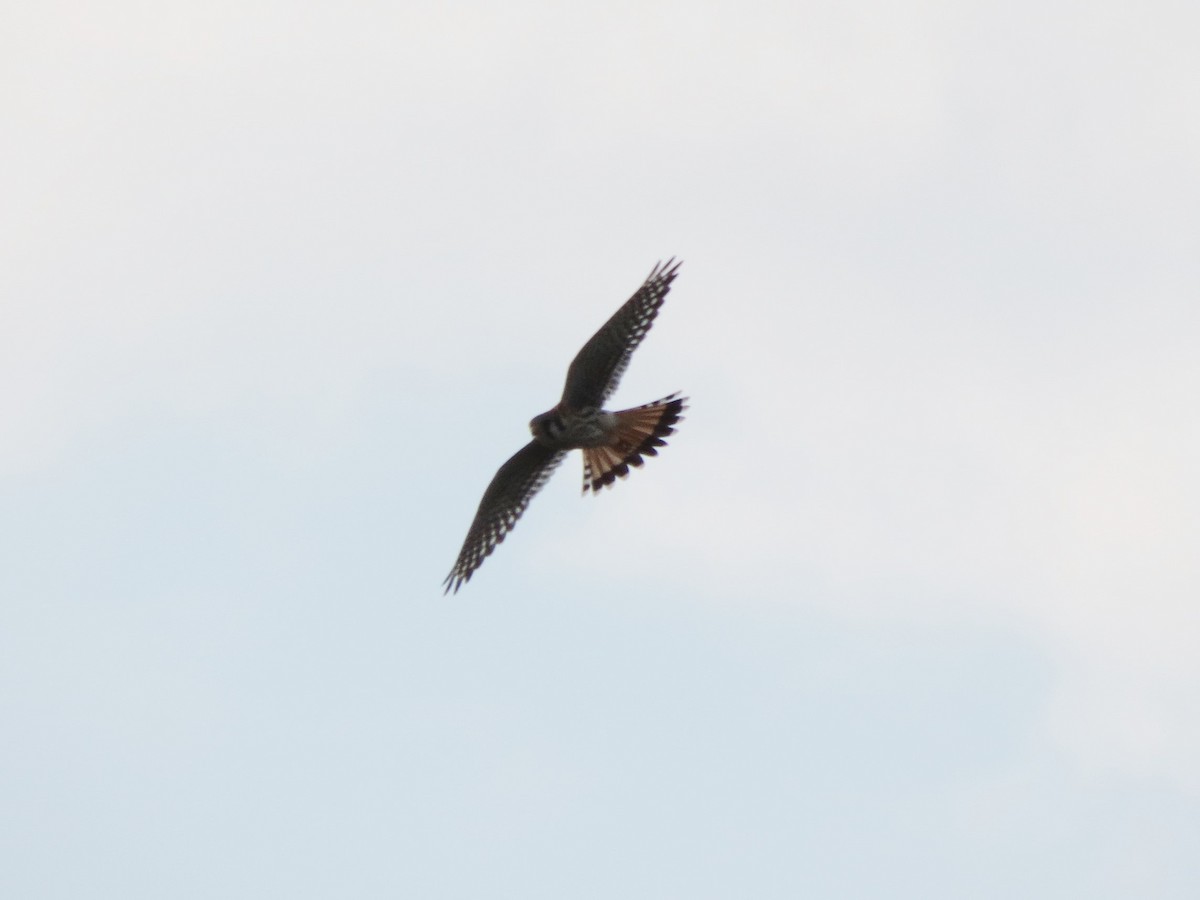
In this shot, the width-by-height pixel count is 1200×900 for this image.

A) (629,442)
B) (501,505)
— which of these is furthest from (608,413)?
(501,505)

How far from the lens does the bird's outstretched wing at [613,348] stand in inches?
647

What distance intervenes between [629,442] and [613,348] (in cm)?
97

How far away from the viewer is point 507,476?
18.1m

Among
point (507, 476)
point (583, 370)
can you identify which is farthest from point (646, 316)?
point (507, 476)

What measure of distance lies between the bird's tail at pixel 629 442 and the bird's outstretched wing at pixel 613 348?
1.12 feet

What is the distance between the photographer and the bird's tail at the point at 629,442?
16.7 m

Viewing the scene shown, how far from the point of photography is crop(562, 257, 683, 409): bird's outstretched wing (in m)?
16.4

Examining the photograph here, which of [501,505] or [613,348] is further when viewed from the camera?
[501,505]

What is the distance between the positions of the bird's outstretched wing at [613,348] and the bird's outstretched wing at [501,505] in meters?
1.28

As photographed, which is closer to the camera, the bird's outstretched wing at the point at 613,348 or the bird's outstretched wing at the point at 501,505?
the bird's outstretched wing at the point at 613,348

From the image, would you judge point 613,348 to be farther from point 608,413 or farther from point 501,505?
point 501,505

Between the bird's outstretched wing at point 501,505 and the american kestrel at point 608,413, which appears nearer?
the american kestrel at point 608,413

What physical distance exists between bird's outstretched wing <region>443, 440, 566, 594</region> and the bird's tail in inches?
29.4

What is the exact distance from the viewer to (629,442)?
55.7ft
